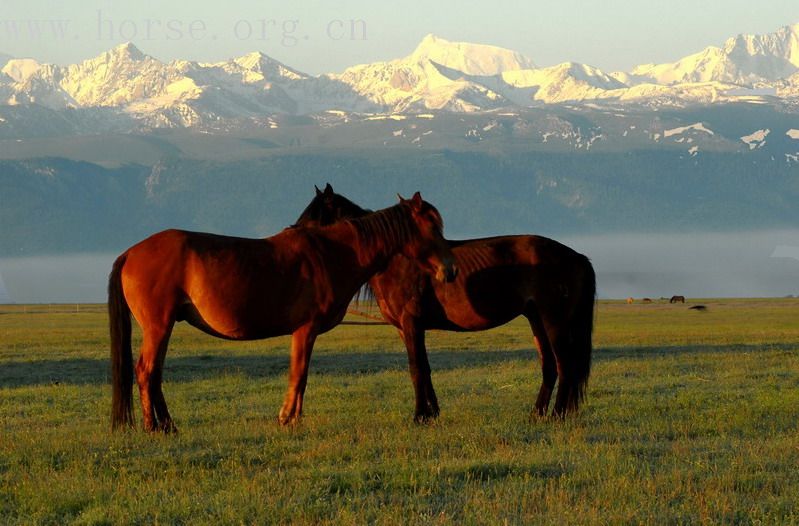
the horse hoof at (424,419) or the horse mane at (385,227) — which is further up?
the horse mane at (385,227)

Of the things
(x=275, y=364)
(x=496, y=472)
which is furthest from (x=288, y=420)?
(x=275, y=364)

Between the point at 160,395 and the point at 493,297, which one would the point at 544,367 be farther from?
the point at 160,395

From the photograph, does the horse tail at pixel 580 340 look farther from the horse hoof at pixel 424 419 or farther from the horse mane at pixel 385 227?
the horse mane at pixel 385 227

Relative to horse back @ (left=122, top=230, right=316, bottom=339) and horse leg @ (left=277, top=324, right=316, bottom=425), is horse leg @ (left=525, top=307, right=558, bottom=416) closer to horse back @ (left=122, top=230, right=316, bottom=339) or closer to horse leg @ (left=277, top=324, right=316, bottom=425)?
horse leg @ (left=277, top=324, right=316, bottom=425)

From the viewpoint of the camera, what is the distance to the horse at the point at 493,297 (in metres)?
16.0

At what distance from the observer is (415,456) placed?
1275 cm

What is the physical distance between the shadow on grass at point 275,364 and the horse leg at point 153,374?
11168 millimetres

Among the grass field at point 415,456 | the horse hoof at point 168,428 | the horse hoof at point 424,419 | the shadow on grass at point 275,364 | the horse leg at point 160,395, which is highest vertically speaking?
the horse leg at point 160,395

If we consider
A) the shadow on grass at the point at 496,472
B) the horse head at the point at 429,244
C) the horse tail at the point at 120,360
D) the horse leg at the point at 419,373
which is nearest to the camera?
the shadow on grass at the point at 496,472

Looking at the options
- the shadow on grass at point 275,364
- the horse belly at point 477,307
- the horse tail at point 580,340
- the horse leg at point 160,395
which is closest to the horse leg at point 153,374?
the horse leg at point 160,395

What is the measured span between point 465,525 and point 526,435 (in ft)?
16.2

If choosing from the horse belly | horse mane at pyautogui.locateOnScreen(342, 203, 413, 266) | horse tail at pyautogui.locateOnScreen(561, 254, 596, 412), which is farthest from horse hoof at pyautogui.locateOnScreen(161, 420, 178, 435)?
horse tail at pyautogui.locateOnScreen(561, 254, 596, 412)

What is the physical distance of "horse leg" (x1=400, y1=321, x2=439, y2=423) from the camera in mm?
15703

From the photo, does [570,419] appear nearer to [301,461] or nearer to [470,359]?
[301,461]
